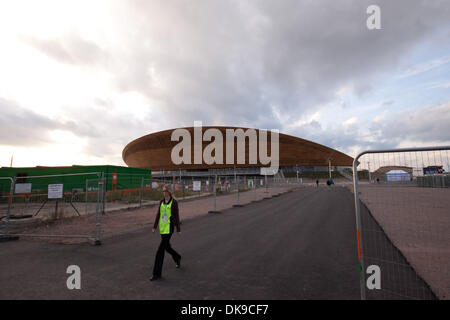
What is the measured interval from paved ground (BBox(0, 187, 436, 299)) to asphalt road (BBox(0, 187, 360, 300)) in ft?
0.05

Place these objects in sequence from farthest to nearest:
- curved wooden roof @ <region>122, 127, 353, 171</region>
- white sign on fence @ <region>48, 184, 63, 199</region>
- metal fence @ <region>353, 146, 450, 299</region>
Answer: curved wooden roof @ <region>122, 127, 353, 171</region>
white sign on fence @ <region>48, 184, 63, 199</region>
metal fence @ <region>353, 146, 450, 299</region>

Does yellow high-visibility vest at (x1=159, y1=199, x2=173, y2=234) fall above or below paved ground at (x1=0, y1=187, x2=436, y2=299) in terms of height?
above

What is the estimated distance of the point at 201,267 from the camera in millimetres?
4617

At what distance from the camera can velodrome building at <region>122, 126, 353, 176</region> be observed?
8100 centimetres

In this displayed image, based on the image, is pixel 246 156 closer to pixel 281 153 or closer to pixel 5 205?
pixel 281 153

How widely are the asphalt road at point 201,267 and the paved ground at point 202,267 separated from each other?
0.01m

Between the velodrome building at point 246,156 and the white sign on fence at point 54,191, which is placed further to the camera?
the velodrome building at point 246,156

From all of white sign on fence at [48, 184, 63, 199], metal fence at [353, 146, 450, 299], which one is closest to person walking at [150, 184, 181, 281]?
metal fence at [353, 146, 450, 299]

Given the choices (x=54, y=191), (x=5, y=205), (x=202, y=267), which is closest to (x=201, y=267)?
(x=202, y=267)

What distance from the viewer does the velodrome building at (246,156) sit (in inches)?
3189

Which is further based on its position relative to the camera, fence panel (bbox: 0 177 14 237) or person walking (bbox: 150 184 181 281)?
fence panel (bbox: 0 177 14 237)

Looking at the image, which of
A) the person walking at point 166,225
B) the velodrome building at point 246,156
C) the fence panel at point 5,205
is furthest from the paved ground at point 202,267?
the velodrome building at point 246,156

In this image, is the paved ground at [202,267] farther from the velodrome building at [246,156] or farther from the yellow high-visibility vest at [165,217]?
the velodrome building at [246,156]

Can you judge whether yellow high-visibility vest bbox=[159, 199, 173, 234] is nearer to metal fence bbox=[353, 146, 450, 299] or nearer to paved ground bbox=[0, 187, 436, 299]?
paved ground bbox=[0, 187, 436, 299]
